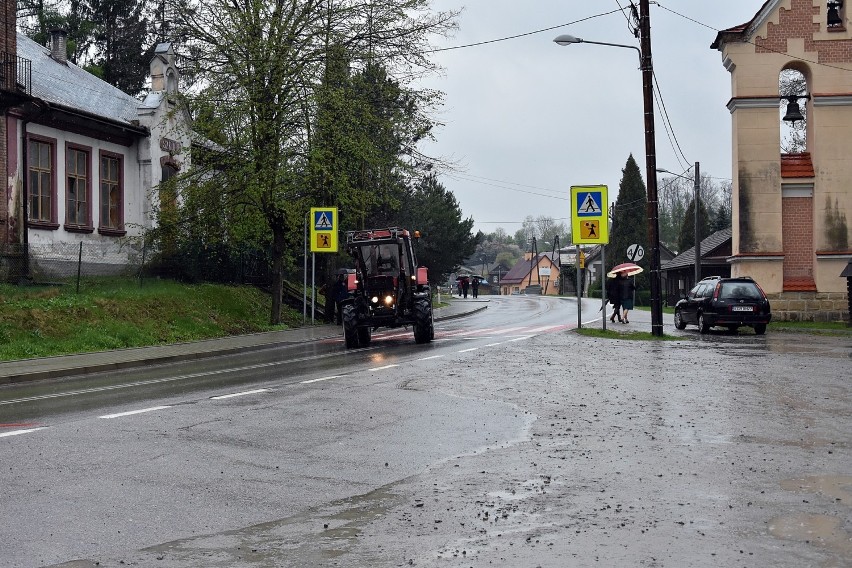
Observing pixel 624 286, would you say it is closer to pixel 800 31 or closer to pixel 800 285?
pixel 800 285

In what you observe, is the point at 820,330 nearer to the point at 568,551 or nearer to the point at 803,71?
the point at 803,71

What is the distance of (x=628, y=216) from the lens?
9288cm

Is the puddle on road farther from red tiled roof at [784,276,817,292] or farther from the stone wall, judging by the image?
red tiled roof at [784,276,817,292]

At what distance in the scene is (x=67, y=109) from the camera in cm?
3030

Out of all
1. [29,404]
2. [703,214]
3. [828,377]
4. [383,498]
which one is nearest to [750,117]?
[828,377]

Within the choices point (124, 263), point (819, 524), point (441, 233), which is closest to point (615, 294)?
point (124, 263)

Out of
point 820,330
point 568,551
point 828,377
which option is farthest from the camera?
point 820,330

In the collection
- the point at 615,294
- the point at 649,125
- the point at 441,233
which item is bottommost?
the point at 615,294

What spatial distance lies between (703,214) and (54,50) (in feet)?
227

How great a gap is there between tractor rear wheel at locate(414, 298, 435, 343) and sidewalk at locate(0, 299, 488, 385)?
4075mm

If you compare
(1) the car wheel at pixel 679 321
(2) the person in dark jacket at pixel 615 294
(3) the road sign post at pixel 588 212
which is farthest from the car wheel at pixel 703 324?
(2) the person in dark jacket at pixel 615 294

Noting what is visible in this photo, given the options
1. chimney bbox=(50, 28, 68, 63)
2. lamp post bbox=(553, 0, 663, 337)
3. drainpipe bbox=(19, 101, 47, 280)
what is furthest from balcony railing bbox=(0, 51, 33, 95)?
lamp post bbox=(553, 0, 663, 337)

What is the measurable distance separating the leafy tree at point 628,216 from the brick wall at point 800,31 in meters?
61.2

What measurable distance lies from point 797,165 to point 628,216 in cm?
6301
